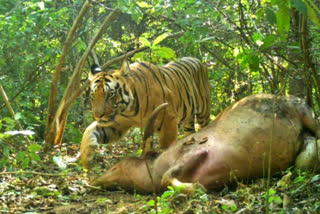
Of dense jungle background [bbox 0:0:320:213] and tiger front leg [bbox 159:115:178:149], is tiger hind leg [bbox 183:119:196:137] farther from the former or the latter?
tiger front leg [bbox 159:115:178:149]

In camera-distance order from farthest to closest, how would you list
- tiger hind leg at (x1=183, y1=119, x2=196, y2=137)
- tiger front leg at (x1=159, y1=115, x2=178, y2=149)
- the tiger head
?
1. tiger hind leg at (x1=183, y1=119, x2=196, y2=137)
2. tiger front leg at (x1=159, y1=115, x2=178, y2=149)
3. the tiger head

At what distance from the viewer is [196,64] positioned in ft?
22.1

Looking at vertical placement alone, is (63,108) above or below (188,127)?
above

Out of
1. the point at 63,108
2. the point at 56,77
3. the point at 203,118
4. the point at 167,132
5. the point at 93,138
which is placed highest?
the point at 56,77

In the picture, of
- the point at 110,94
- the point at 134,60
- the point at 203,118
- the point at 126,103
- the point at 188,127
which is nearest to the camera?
the point at 134,60

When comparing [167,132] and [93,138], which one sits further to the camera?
[167,132]

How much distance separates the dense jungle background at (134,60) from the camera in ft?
9.37

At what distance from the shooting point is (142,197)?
3.53m

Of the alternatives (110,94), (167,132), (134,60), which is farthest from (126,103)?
(134,60)

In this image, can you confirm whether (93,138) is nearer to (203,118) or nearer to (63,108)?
(63,108)

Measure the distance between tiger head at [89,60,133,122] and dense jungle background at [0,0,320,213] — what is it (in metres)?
0.45

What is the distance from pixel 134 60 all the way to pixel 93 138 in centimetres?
94

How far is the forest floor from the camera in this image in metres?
2.66

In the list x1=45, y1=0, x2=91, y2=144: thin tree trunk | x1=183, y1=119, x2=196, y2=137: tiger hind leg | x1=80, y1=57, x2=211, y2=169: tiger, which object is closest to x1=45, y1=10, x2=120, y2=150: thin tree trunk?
x1=45, y1=0, x2=91, y2=144: thin tree trunk
